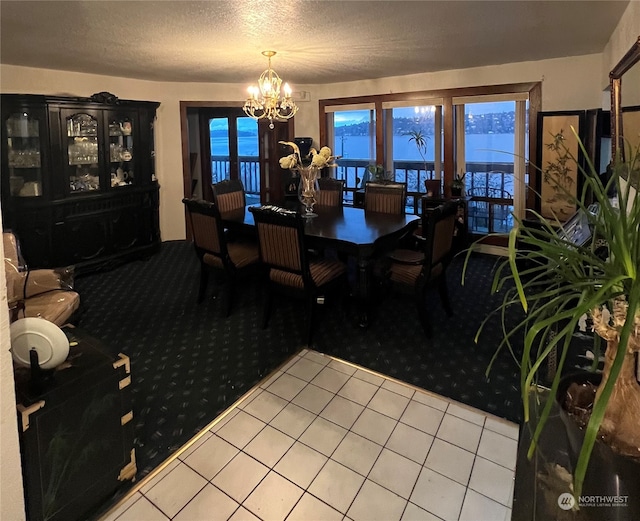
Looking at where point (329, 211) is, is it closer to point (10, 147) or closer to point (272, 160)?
point (272, 160)

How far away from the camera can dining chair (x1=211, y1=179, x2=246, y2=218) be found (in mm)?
4652

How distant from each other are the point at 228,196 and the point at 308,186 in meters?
1.09

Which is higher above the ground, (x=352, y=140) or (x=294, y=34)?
(x=294, y=34)

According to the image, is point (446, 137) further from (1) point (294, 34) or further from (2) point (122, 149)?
(2) point (122, 149)

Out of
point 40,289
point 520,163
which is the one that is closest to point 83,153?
point 40,289

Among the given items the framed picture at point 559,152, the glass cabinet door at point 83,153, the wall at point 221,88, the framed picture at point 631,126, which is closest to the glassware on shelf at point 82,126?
the glass cabinet door at point 83,153

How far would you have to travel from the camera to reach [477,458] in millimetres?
2119

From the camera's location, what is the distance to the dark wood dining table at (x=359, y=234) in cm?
328

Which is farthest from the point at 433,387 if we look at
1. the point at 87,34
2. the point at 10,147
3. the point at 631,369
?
the point at 10,147

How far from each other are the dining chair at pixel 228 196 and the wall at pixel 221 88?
1.65 meters

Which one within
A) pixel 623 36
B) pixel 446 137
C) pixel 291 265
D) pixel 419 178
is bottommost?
pixel 291 265

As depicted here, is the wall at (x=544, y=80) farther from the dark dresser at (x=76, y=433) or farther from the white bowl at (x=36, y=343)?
the white bowl at (x=36, y=343)

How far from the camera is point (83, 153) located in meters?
4.88

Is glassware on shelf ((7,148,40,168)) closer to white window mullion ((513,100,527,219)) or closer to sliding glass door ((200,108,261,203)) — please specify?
sliding glass door ((200,108,261,203))
